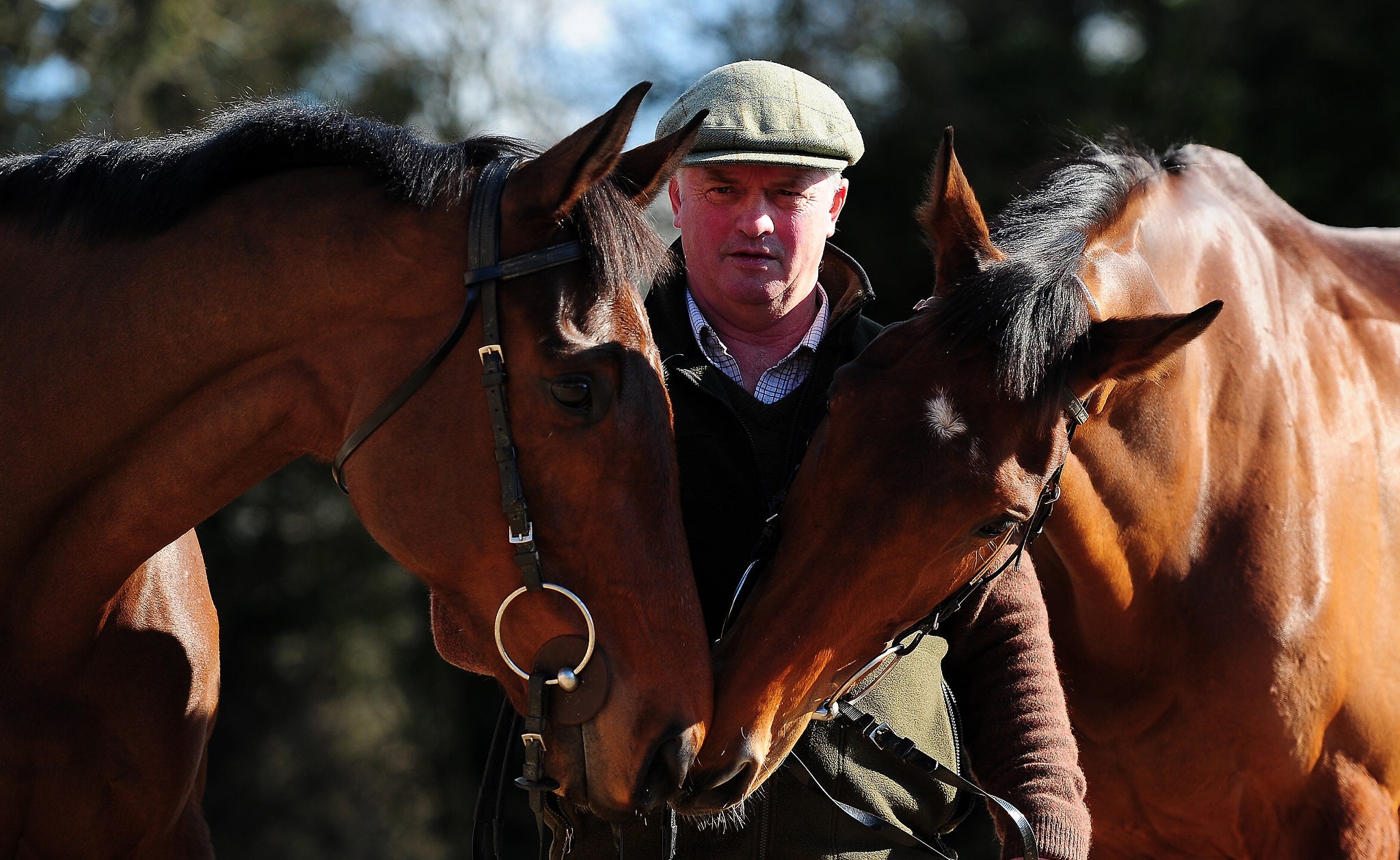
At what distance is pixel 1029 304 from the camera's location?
2.51 metres

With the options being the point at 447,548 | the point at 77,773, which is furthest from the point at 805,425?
the point at 77,773

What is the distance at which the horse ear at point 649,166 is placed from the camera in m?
2.42

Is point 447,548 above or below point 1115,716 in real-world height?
above

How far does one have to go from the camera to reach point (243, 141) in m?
2.39

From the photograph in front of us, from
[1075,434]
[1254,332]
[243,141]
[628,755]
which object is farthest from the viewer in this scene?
[1254,332]

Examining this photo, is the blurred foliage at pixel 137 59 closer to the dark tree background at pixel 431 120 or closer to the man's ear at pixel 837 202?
the dark tree background at pixel 431 120

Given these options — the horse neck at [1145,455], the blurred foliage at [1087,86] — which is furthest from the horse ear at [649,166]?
the blurred foliage at [1087,86]

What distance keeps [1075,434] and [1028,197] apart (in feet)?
2.29

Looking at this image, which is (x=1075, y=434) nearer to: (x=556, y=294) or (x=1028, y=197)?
(x=1028, y=197)

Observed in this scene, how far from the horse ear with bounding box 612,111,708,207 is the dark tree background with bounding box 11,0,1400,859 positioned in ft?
24.6

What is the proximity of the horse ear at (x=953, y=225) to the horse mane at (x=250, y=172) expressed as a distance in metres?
0.70

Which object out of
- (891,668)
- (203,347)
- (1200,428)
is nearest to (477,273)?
(203,347)

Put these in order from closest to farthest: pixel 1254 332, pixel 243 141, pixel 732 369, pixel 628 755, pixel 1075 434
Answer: pixel 628 755 < pixel 243 141 < pixel 1075 434 < pixel 732 369 < pixel 1254 332

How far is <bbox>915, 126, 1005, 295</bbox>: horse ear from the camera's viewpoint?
2.74 metres
